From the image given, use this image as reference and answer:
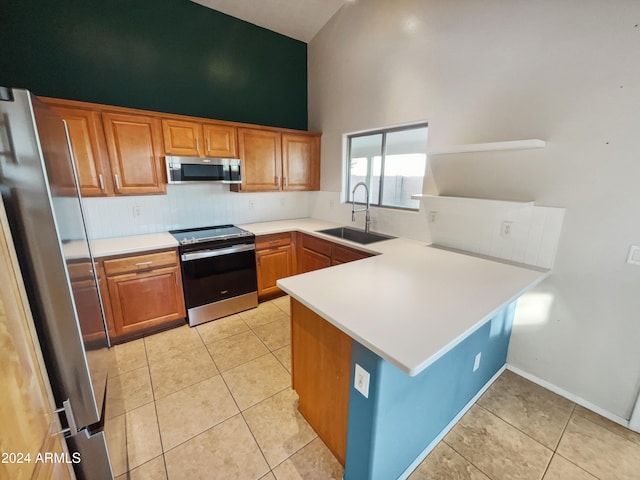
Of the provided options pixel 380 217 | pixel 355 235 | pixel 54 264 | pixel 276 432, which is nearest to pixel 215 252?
pixel 355 235

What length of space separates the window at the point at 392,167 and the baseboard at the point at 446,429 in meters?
1.61

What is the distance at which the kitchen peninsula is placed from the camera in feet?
3.58

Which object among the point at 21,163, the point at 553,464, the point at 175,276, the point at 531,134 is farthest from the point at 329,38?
the point at 553,464

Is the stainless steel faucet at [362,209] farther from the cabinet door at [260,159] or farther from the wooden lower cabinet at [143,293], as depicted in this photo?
the wooden lower cabinet at [143,293]

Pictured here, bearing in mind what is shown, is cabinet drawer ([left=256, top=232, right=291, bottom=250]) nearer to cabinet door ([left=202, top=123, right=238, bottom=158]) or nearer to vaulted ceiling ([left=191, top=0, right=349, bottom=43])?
cabinet door ([left=202, top=123, right=238, bottom=158])

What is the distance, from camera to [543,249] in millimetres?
1862

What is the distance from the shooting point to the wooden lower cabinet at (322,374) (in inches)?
51.8

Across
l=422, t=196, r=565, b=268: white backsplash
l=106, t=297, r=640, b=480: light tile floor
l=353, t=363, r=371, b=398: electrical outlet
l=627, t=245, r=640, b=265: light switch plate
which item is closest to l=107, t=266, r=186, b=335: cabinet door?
l=106, t=297, r=640, b=480: light tile floor

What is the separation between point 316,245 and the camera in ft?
10.1

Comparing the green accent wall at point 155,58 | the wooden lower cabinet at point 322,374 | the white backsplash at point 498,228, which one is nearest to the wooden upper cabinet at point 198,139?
the green accent wall at point 155,58

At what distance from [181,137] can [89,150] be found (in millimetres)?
738

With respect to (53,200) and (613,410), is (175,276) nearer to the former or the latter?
(53,200)

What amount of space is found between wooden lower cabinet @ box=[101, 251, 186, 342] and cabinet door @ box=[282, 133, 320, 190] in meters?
1.69

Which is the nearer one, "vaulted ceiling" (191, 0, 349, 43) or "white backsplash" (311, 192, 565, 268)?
"white backsplash" (311, 192, 565, 268)
